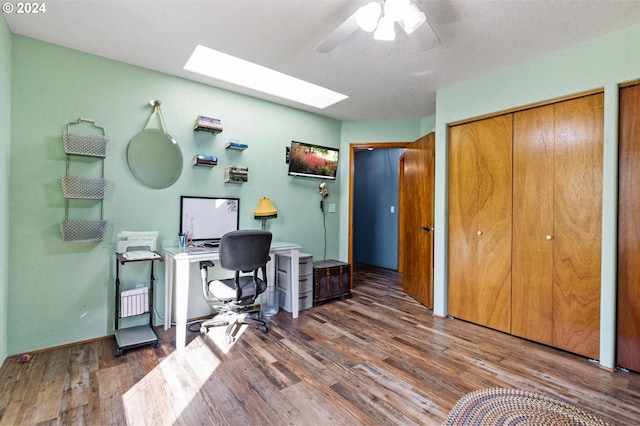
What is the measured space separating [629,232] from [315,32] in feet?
9.12

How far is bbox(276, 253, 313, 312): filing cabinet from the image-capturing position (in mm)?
3488

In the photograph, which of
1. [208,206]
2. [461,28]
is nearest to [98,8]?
[208,206]

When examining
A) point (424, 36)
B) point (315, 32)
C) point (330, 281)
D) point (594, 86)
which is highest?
point (315, 32)

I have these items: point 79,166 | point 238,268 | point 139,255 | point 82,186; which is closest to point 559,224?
point 238,268

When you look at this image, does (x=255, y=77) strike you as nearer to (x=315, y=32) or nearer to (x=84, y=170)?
(x=315, y=32)

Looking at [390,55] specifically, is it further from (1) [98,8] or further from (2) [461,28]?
(1) [98,8]

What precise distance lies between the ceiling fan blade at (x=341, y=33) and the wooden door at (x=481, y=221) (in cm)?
184

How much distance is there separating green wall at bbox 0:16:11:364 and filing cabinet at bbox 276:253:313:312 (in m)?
2.27

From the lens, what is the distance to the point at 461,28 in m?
2.24

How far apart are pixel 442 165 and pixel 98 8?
3265 millimetres

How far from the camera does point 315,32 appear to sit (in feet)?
7.62

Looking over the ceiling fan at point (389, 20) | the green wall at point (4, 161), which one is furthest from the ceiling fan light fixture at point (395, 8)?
the green wall at point (4, 161)

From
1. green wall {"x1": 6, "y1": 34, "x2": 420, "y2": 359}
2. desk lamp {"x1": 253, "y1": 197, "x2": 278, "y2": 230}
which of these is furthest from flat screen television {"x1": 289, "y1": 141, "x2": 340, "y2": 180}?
desk lamp {"x1": 253, "y1": 197, "x2": 278, "y2": 230}

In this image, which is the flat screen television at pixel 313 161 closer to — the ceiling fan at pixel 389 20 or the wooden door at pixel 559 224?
the ceiling fan at pixel 389 20
